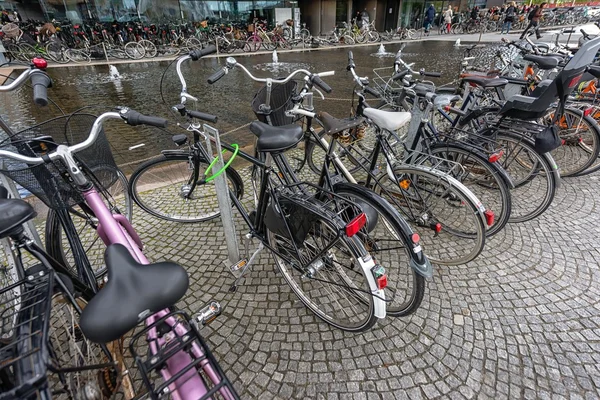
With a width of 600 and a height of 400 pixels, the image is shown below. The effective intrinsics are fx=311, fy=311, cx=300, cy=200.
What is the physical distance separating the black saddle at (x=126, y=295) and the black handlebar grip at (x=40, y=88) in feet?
3.19

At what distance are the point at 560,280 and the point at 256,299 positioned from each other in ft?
7.96

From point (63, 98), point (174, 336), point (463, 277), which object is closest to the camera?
point (174, 336)

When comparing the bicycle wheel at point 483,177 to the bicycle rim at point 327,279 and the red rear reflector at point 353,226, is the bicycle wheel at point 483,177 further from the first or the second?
the red rear reflector at point 353,226

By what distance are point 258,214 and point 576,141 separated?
14.2 feet

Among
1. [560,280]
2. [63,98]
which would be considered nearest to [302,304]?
[560,280]

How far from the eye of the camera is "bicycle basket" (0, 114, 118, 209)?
61.9 inches

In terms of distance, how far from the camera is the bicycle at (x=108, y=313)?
1040 mm

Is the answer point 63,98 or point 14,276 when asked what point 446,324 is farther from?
point 63,98

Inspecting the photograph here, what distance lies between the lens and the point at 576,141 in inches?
158

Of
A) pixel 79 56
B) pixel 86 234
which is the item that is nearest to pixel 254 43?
pixel 79 56

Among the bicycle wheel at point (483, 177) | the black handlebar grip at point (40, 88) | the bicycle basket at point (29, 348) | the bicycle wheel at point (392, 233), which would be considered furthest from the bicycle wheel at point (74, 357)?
the bicycle wheel at point (483, 177)

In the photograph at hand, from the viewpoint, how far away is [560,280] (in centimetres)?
249

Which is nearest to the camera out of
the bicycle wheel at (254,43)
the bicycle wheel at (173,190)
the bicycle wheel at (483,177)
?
the bicycle wheel at (483,177)

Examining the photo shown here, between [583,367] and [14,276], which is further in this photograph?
[583,367]
